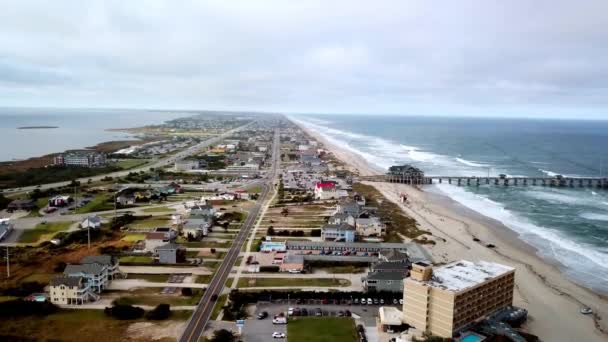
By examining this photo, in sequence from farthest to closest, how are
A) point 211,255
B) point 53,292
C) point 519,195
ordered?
point 519,195
point 211,255
point 53,292

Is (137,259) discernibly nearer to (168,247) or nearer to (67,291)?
(168,247)

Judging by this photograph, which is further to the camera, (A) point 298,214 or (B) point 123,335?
(A) point 298,214

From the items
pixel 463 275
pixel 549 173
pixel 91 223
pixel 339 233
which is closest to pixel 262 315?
pixel 463 275

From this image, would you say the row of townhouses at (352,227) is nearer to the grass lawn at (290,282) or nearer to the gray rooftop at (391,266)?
the grass lawn at (290,282)

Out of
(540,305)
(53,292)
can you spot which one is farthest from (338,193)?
(53,292)

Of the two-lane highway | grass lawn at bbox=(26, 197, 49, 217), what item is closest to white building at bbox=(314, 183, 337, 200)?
the two-lane highway

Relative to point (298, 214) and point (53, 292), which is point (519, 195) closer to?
point (298, 214)

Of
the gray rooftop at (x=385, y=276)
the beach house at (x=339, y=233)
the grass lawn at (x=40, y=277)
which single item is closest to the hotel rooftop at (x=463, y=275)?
the gray rooftop at (x=385, y=276)
